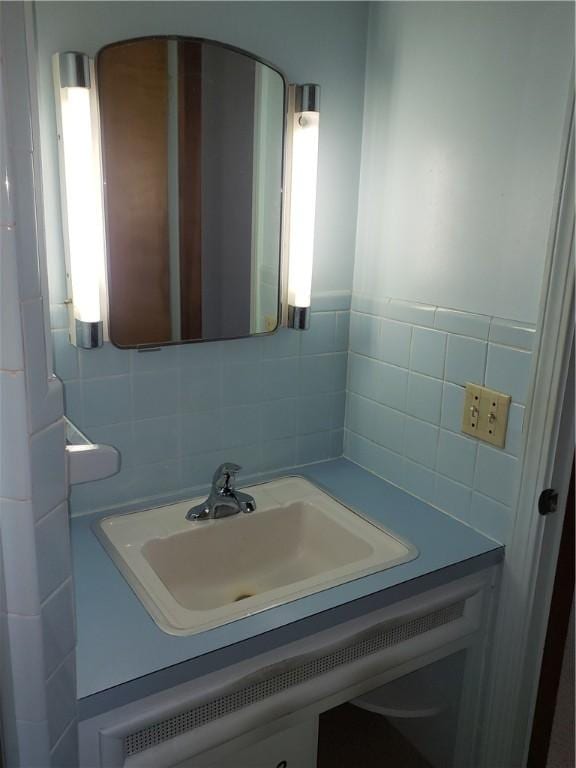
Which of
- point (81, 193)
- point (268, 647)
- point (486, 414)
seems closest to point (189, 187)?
point (81, 193)

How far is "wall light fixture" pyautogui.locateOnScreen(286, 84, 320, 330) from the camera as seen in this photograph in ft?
4.37

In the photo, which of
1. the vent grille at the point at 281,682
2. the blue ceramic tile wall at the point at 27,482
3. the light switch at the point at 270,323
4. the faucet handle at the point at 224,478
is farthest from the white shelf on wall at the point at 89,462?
the light switch at the point at 270,323

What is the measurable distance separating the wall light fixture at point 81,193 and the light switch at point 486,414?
784 millimetres

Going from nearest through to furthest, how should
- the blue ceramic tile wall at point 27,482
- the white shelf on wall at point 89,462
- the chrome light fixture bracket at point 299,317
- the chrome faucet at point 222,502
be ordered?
the blue ceramic tile wall at point 27,482 → the white shelf on wall at point 89,462 → the chrome faucet at point 222,502 → the chrome light fixture bracket at point 299,317

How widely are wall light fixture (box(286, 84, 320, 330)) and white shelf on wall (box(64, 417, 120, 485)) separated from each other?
756mm

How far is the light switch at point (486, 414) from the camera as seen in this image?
1.22 m

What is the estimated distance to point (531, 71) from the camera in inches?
43.1

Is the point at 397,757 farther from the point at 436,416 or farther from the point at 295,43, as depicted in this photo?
the point at 295,43

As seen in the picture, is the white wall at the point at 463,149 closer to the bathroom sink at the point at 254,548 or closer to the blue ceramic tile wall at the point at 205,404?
the blue ceramic tile wall at the point at 205,404

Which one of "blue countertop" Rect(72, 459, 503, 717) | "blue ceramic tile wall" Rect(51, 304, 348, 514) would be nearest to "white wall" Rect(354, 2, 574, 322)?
"blue ceramic tile wall" Rect(51, 304, 348, 514)

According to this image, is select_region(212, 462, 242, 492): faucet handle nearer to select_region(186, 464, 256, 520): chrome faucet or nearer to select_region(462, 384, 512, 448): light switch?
select_region(186, 464, 256, 520): chrome faucet

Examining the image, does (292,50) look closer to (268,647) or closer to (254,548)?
(254,548)

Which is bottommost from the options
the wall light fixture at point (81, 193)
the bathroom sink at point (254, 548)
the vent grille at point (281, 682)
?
the vent grille at point (281, 682)

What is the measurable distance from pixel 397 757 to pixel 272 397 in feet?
3.38
